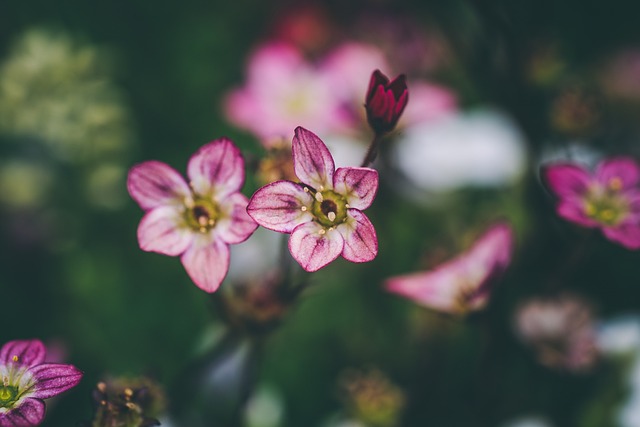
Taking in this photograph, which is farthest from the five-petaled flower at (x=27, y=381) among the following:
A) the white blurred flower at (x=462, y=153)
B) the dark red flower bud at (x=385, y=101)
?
the white blurred flower at (x=462, y=153)

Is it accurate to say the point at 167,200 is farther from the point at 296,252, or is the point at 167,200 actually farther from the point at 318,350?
the point at 318,350

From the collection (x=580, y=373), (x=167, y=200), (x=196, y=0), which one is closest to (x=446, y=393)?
(x=580, y=373)

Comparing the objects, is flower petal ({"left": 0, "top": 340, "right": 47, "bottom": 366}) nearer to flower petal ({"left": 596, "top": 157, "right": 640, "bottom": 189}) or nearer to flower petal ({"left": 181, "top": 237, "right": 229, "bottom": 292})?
flower petal ({"left": 181, "top": 237, "right": 229, "bottom": 292})

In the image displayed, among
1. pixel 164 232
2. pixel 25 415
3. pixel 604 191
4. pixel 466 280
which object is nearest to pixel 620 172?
pixel 604 191

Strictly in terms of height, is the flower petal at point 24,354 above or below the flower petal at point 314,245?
below

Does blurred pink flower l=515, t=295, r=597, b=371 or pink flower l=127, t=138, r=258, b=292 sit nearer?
pink flower l=127, t=138, r=258, b=292

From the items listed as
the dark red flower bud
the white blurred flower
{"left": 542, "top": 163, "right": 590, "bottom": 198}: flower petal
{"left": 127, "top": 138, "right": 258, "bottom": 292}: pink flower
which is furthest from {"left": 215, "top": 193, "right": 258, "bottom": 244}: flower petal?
the white blurred flower

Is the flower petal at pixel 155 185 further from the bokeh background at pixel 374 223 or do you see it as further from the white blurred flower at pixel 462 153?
the white blurred flower at pixel 462 153
